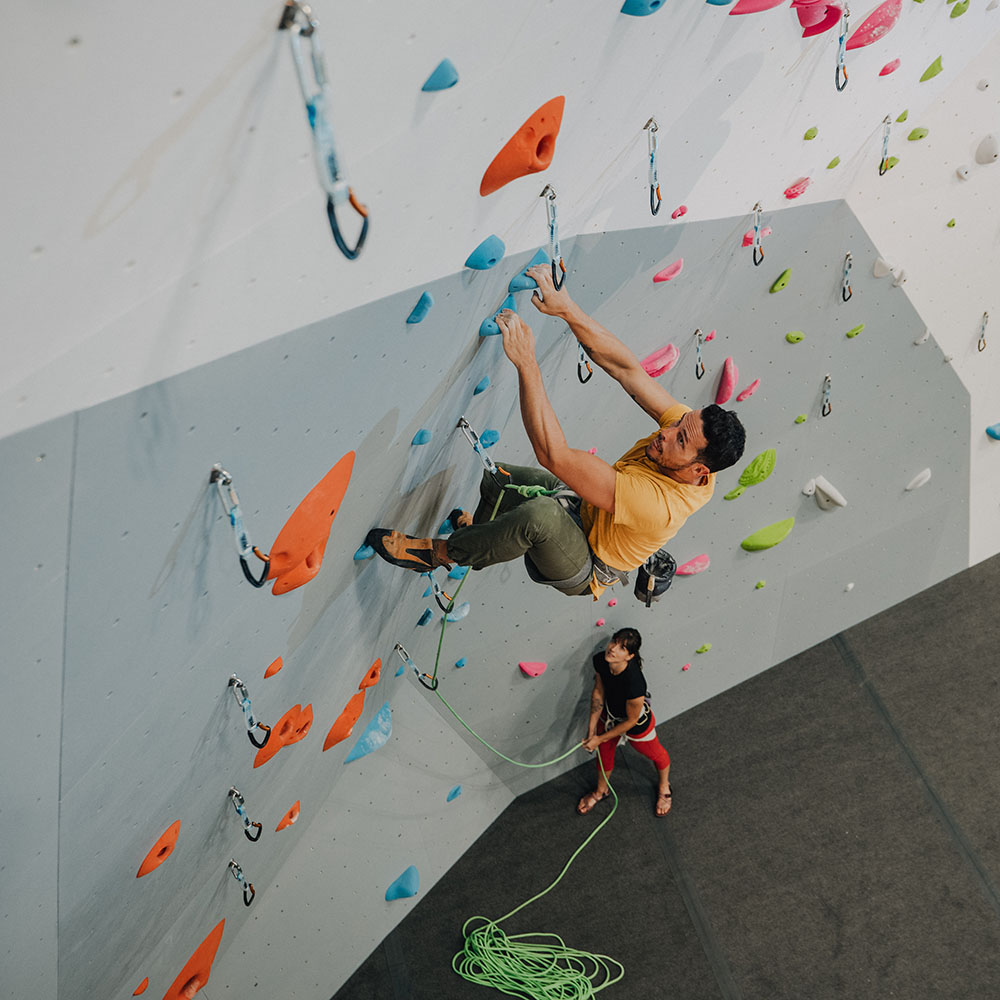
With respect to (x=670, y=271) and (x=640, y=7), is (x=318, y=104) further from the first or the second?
(x=670, y=271)

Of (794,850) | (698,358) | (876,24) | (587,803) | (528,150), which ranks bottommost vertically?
(794,850)

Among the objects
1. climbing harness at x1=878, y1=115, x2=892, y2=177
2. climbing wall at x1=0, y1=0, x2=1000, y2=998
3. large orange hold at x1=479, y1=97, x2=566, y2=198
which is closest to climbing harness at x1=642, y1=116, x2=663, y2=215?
climbing wall at x1=0, y1=0, x2=1000, y2=998

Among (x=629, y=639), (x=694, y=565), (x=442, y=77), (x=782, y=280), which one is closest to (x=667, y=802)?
(x=629, y=639)

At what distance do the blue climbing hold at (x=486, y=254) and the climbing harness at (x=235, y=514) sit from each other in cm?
54

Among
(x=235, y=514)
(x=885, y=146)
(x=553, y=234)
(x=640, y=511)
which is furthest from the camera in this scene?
(x=885, y=146)

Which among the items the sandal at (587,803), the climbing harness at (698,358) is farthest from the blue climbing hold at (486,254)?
the sandal at (587,803)

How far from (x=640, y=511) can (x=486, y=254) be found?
66 centimetres

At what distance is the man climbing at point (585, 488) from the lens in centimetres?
186

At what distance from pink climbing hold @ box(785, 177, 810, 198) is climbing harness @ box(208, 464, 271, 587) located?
5.88ft

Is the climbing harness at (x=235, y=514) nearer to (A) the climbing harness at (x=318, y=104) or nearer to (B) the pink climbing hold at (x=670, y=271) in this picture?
(A) the climbing harness at (x=318, y=104)

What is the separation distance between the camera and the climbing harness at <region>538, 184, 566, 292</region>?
5.60 feet

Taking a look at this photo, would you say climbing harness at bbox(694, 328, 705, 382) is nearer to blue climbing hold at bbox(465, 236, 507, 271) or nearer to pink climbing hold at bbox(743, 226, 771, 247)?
pink climbing hold at bbox(743, 226, 771, 247)

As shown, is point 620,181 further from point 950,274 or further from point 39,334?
point 950,274

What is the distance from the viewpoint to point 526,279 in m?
1.85
